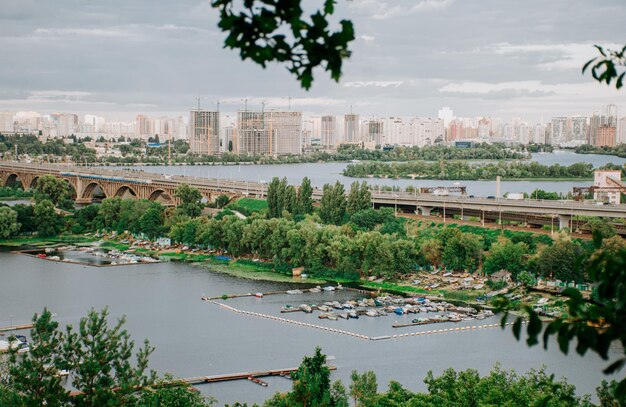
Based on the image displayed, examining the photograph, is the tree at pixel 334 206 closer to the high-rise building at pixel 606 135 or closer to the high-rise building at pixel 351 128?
the high-rise building at pixel 606 135

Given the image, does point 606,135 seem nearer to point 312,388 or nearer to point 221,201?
point 221,201

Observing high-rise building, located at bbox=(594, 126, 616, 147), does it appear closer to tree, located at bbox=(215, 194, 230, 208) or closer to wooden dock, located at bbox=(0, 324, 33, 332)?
tree, located at bbox=(215, 194, 230, 208)

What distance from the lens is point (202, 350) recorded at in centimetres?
909

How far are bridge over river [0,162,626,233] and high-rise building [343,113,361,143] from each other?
3790 centimetres

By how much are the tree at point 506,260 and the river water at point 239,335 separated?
1.74 meters

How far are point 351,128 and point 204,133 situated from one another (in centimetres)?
1720

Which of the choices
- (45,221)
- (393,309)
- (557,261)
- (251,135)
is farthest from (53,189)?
(251,135)

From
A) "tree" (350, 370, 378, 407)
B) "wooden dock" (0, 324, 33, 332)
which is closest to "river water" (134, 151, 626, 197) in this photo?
"wooden dock" (0, 324, 33, 332)

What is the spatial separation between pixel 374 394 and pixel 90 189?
65.0 feet

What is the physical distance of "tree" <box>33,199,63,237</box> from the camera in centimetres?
1748

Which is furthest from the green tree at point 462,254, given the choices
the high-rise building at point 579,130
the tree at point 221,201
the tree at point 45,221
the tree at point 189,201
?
the high-rise building at point 579,130

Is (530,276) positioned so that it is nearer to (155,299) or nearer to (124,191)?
(155,299)

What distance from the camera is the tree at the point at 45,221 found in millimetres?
17484

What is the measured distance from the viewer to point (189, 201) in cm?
1859
